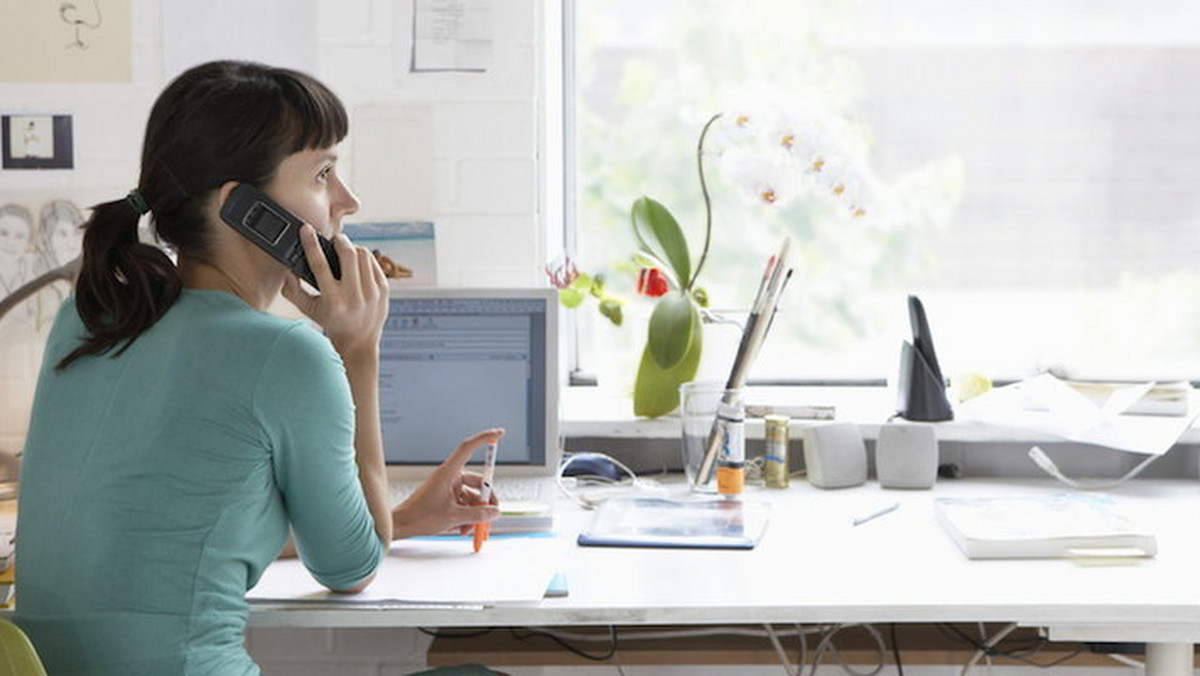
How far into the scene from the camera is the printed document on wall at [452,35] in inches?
85.0

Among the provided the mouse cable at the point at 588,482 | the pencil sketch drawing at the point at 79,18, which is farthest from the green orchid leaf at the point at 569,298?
the pencil sketch drawing at the point at 79,18

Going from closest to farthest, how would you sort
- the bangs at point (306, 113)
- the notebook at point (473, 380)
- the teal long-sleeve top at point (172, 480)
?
1. the teal long-sleeve top at point (172, 480)
2. the bangs at point (306, 113)
3. the notebook at point (473, 380)

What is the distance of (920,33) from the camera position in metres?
2.52

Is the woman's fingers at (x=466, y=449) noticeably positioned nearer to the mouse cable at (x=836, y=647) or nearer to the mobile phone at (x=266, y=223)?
the mobile phone at (x=266, y=223)

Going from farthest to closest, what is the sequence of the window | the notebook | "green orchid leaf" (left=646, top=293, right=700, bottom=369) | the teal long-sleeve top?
the window, "green orchid leaf" (left=646, top=293, right=700, bottom=369), the notebook, the teal long-sleeve top

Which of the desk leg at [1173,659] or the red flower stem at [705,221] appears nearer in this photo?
the desk leg at [1173,659]

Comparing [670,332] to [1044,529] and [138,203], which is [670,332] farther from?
[138,203]

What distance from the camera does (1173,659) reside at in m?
1.49

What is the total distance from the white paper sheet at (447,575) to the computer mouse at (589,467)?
35cm

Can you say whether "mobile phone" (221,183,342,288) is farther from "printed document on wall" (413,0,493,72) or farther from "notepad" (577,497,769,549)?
"printed document on wall" (413,0,493,72)

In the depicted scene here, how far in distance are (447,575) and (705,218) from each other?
0.91 metres

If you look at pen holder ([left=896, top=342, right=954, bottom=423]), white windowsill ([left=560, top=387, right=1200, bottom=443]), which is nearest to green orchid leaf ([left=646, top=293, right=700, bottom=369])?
white windowsill ([left=560, top=387, right=1200, bottom=443])

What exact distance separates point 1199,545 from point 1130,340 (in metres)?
0.88

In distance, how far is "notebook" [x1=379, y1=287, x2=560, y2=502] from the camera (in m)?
2.00
